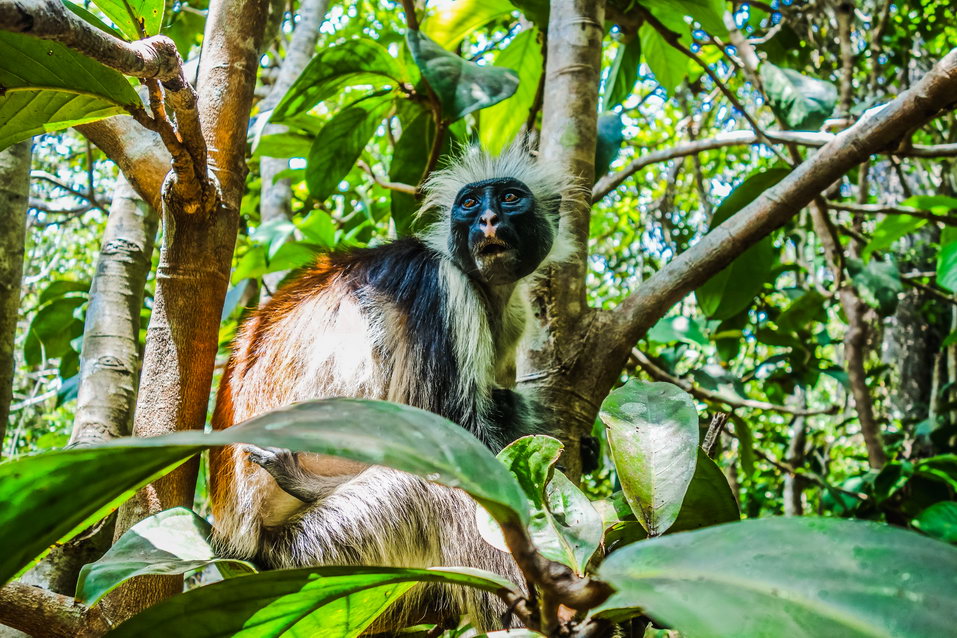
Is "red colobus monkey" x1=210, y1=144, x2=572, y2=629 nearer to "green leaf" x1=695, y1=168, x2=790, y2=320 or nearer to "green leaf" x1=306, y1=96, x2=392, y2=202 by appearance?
"green leaf" x1=306, y1=96, x2=392, y2=202

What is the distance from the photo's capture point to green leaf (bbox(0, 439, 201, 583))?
92 centimetres

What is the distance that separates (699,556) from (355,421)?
40 cm

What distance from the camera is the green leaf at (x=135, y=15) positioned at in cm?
167

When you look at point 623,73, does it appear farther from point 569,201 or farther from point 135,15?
point 135,15

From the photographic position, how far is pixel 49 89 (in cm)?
160

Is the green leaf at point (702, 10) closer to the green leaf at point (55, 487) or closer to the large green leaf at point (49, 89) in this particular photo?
the large green leaf at point (49, 89)

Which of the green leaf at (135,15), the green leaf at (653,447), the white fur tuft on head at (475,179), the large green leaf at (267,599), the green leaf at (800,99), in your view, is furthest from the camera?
the white fur tuft on head at (475,179)

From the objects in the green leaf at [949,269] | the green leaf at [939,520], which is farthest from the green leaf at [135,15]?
the green leaf at [949,269]

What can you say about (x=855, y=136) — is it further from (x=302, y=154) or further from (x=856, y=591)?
(x=302, y=154)

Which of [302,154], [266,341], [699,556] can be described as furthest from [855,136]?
[302,154]

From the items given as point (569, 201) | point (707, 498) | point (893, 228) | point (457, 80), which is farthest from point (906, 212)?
point (707, 498)

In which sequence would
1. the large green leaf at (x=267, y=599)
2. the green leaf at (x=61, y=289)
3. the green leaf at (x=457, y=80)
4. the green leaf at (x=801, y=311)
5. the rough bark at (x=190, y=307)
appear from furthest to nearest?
the green leaf at (x=801, y=311) < the green leaf at (x=61, y=289) < the green leaf at (x=457, y=80) < the rough bark at (x=190, y=307) < the large green leaf at (x=267, y=599)

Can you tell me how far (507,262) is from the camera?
3.24m

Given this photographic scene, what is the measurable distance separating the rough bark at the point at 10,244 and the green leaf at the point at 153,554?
1194 millimetres
